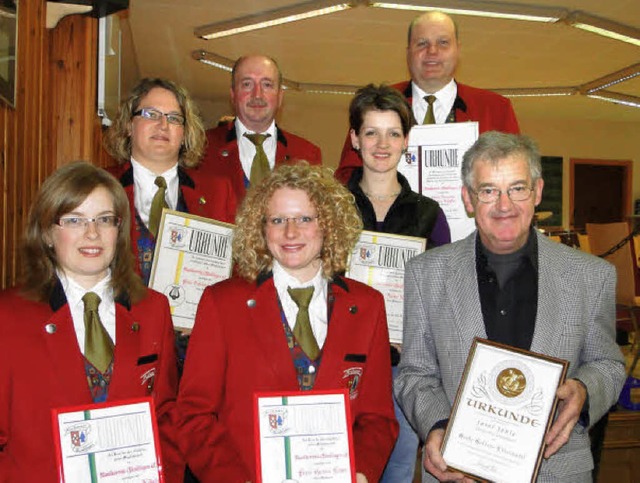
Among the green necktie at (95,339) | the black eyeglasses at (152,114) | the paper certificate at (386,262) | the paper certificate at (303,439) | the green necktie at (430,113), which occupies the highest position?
the green necktie at (430,113)

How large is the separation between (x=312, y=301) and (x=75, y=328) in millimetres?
773

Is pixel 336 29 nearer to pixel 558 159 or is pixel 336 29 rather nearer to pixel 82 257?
pixel 82 257

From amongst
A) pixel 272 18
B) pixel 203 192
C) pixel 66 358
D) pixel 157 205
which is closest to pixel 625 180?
pixel 272 18

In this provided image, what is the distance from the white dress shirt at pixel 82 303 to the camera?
7.27 ft

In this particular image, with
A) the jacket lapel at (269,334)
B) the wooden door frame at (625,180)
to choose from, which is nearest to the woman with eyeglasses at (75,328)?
the jacket lapel at (269,334)

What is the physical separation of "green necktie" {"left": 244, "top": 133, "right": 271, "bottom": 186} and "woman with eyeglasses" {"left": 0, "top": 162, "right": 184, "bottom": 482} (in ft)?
3.85

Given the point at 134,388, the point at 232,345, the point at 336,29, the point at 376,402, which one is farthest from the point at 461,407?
the point at 336,29

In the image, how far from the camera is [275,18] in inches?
296

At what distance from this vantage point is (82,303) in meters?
2.24

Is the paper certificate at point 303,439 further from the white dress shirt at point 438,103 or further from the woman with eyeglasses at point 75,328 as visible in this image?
the white dress shirt at point 438,103

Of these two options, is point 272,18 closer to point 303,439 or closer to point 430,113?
point 430,113

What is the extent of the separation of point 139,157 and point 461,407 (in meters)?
1.67

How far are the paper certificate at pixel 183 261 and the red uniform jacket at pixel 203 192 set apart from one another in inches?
9.7

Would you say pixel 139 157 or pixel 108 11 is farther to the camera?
pixel 108 11
